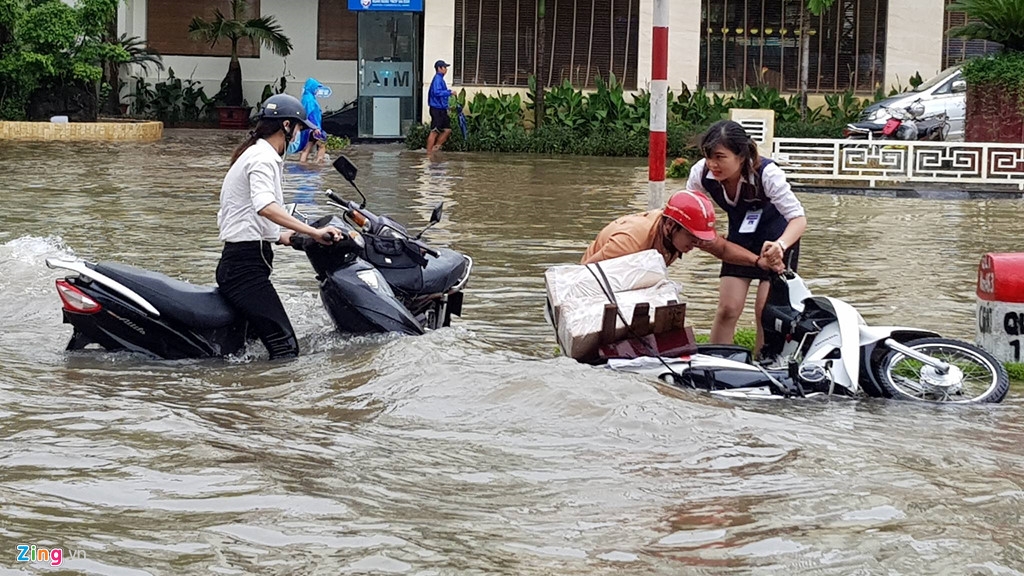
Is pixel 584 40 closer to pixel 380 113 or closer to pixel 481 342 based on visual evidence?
pixel 380 113

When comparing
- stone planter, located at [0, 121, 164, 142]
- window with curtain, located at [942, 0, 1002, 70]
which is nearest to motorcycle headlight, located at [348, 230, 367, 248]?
stone planter, located at [0, 121, 164, 142]

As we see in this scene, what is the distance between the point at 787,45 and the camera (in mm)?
27672

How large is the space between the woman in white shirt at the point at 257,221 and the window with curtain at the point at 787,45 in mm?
21014

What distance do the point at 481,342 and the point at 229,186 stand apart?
1.69 meters

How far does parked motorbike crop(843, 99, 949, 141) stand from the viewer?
21859 millimetres

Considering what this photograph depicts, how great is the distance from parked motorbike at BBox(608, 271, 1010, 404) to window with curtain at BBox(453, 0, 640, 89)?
21.0 m

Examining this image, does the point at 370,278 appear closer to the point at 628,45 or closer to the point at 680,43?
the point at 680,43

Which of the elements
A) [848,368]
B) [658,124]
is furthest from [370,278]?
[658,124]

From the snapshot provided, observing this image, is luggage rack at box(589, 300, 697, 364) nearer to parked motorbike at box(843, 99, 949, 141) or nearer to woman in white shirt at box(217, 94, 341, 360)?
woman in white shirt at box(217, 94, 341, 360)

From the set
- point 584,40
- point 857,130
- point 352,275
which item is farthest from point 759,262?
point 584,40

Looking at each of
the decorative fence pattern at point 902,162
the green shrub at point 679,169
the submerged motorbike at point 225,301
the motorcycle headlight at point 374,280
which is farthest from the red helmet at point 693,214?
the green shrub at point 679,169

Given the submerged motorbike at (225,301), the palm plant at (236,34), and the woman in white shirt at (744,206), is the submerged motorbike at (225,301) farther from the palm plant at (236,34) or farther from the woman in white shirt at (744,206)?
the palm plant at (236,34)

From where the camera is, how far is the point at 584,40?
2794 cm

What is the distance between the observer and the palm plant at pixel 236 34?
97.6 ft
